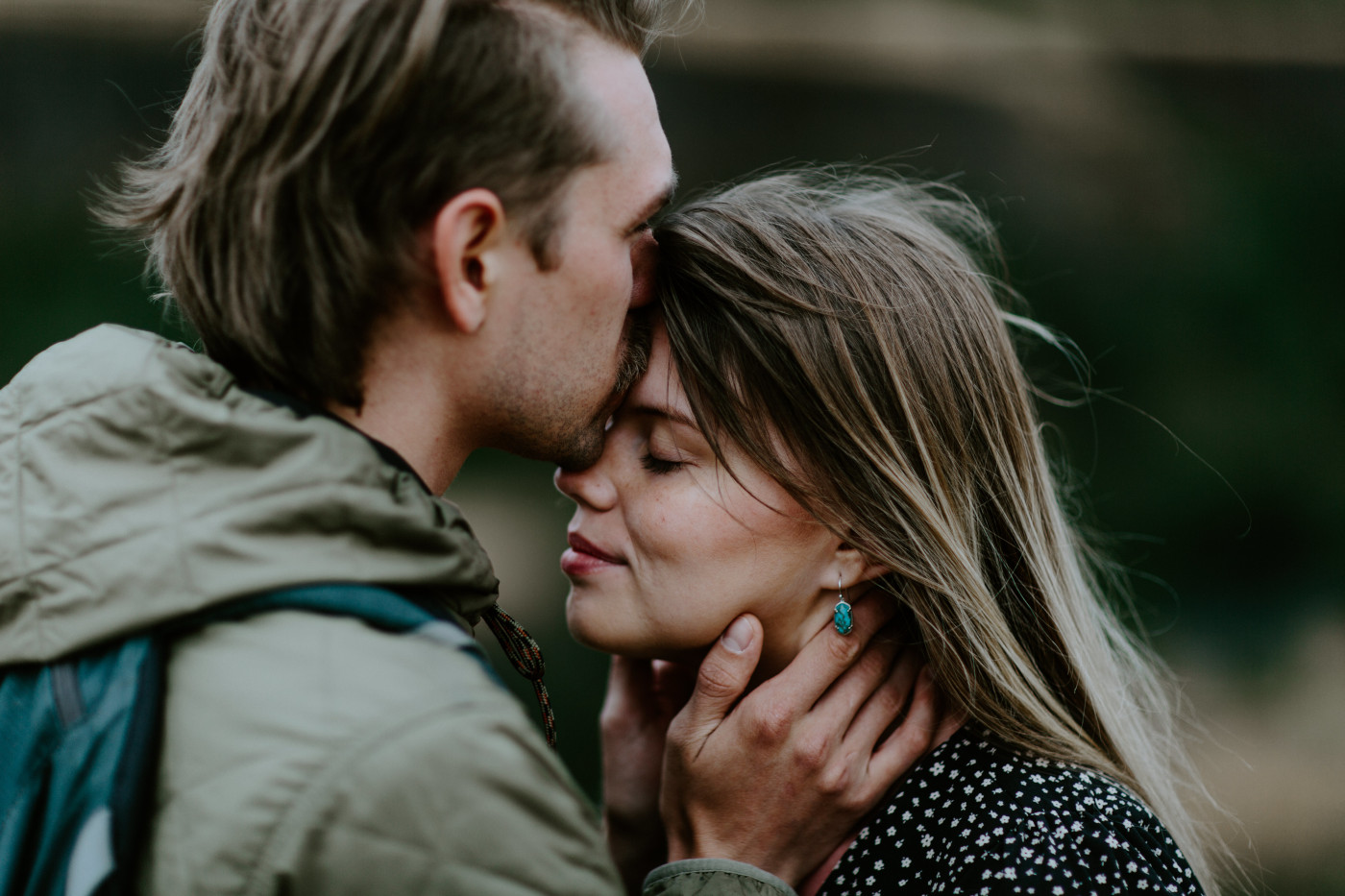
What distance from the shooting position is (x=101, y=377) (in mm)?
1289

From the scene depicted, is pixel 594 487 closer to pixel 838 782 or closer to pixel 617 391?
pixel 617 391

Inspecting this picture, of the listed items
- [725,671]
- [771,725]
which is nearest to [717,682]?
[725,671]

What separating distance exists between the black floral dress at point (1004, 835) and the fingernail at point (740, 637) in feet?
1.30

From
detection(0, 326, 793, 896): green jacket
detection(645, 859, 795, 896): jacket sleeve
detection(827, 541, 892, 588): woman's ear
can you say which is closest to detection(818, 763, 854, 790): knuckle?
detection(645, 859, 795, 896): jacket sleeve

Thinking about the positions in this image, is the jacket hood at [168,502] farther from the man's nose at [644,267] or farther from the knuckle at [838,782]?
the knuckle at [838,782]

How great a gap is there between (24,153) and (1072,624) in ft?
13.4

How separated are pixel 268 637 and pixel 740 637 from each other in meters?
1.01

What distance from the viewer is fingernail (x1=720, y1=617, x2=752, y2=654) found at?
1952 mm

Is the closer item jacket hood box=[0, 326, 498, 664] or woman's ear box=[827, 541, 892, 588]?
jacket hood box=[0, 326, 498, 664]

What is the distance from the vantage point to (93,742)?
1.12 meters

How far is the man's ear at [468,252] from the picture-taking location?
146 cm

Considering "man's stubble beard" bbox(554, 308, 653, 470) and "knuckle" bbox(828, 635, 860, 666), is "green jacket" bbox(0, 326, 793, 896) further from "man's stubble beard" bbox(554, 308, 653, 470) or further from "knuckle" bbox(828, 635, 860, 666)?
"knuckle" bbox(828, 635, 860, 666)

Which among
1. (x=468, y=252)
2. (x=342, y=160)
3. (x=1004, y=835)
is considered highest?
(x=342, y=160)

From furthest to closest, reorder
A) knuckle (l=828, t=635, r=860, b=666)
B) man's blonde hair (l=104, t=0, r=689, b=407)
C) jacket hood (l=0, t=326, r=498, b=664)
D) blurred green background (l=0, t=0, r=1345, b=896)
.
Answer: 1. blurred green background (l=0, t=0, r=1345, b=896)
2. knuckle (l=828, t=635, r=860, b=666)
3. man's blonde hair (l=104, t=0, r=689, b=407)
4. jacket hood (l=0, t=326, r=498, b=664)
